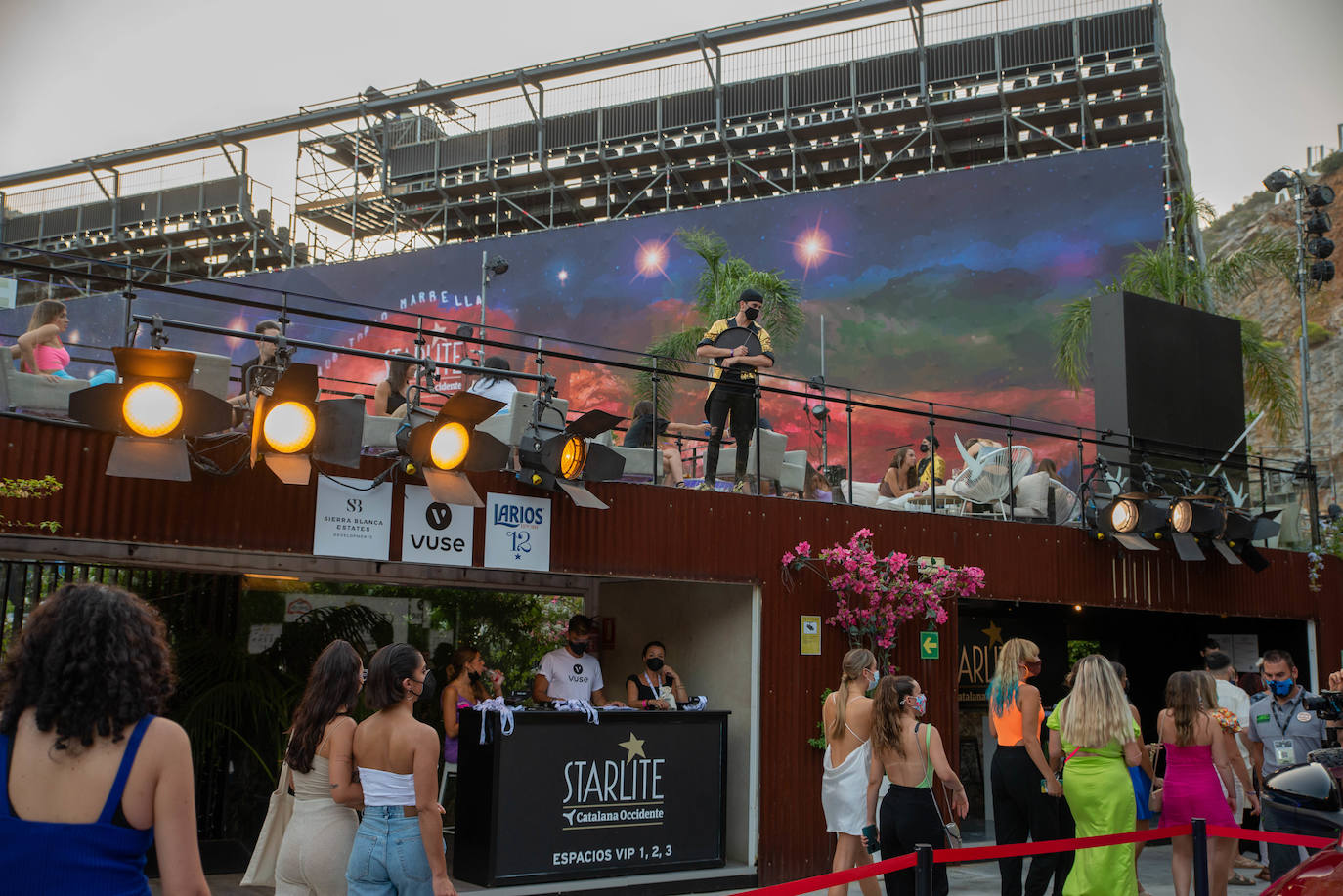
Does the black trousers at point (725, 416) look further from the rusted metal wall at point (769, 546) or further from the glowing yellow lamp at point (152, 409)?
the glowing yellow lamp at point (152, 409)

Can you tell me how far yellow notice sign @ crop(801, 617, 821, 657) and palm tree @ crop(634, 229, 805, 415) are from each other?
11145 mm

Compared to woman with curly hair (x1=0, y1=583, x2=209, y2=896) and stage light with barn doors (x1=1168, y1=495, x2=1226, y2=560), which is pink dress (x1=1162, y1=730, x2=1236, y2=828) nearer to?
stage light with barn doors (x1=1168, y1=495, x2=1226, y2=560)

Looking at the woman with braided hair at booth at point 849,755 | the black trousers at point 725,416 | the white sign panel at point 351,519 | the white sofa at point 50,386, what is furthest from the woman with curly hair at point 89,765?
the black trousers at point 725,416

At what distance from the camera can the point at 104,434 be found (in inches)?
290

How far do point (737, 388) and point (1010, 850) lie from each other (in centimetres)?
511

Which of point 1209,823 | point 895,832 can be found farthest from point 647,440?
point 1209,823

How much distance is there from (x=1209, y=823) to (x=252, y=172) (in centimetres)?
3271

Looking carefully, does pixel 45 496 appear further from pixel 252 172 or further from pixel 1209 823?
pixel 252 172

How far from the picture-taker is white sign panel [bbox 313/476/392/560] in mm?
8055

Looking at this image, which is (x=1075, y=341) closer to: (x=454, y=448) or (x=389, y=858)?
(x=454, y=448)

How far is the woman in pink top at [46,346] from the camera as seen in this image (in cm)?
750

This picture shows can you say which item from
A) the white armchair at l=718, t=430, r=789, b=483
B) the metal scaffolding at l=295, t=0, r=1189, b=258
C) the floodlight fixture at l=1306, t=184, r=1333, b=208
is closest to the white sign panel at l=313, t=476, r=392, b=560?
the white armchair at l=718, t=430, r=789, b=483

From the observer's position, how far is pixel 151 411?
22.0 ft

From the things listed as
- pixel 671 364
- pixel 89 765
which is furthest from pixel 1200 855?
pixel 671 364
